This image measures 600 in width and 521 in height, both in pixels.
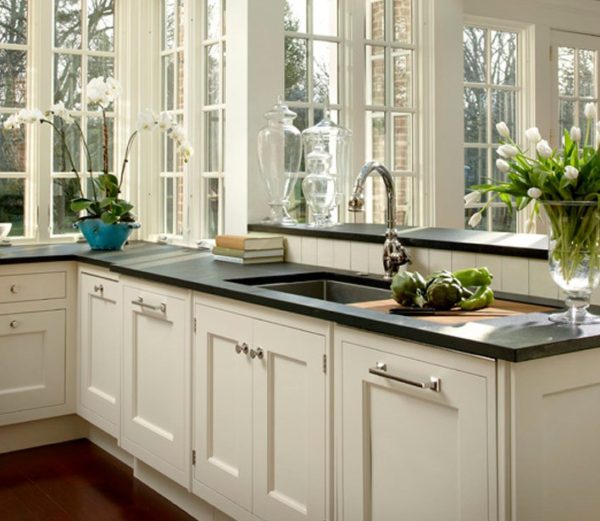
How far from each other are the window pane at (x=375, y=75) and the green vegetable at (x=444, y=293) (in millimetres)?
2313

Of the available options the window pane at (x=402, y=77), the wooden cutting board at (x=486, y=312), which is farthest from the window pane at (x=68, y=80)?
the wooden cutting board at (x=486, y=312)

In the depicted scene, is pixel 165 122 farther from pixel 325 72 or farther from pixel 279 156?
→ pixel 325 72

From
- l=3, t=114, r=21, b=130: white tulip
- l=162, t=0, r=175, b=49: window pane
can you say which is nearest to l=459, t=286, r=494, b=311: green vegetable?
l=3, t=114, r=21, b=130: white tulip

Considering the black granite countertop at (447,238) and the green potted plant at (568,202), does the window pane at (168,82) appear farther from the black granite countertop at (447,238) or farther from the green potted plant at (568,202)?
the green potted plant at (568,202)

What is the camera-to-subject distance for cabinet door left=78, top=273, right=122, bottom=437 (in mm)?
3713

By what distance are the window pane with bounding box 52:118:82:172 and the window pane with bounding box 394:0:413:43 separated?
1.75m

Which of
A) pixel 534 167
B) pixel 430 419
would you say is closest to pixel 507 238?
pixel 534 167

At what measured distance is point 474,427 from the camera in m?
1.92

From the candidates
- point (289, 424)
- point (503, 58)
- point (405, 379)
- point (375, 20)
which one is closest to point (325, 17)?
point (375, 20)

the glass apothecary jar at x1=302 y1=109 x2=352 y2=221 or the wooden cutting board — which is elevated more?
the glass apothecary jar at x1=302 y1=109 x2=352 y2=221

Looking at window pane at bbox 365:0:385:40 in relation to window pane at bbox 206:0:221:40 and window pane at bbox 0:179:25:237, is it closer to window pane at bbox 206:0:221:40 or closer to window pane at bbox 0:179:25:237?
window pane at bbox 206:0:221:40

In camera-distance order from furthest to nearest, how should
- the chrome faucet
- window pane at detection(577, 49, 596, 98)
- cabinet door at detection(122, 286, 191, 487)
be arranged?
window pane at detection(577, 49, 596, 98) → cabinet door at detection(122, 286, 191, 487) → the chrome faucet

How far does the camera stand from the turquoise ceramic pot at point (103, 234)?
4.26m

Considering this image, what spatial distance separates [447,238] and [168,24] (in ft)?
8.03
